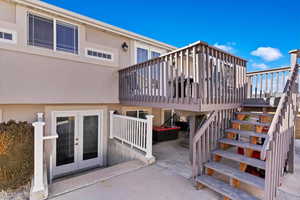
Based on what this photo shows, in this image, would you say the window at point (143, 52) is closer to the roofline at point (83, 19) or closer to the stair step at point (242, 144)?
the roofline at point (83, 19)

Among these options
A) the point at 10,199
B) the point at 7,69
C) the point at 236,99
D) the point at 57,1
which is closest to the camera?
the point at 10,199

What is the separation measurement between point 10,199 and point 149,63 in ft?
14.2

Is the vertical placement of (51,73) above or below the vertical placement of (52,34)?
below

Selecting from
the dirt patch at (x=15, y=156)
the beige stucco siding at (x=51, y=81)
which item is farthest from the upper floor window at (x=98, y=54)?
the dirt patch at (x=15, y=156)

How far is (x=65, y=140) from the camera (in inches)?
209

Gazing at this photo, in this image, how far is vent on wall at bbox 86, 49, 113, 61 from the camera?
5.27m

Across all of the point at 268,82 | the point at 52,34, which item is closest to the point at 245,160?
the point at 268,82

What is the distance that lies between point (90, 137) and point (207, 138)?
14.2 feet

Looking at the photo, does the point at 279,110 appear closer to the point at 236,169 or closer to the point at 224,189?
the point at 236,169

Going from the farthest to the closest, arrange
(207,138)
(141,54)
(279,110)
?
1. (141,54)
2. (207,138)
3. (279,110)

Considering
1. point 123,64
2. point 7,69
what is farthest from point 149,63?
point 7,69

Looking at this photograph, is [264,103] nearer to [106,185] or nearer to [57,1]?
[106,185]

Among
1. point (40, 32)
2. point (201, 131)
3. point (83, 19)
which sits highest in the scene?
point (83, 19)

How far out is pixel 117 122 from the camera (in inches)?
229
